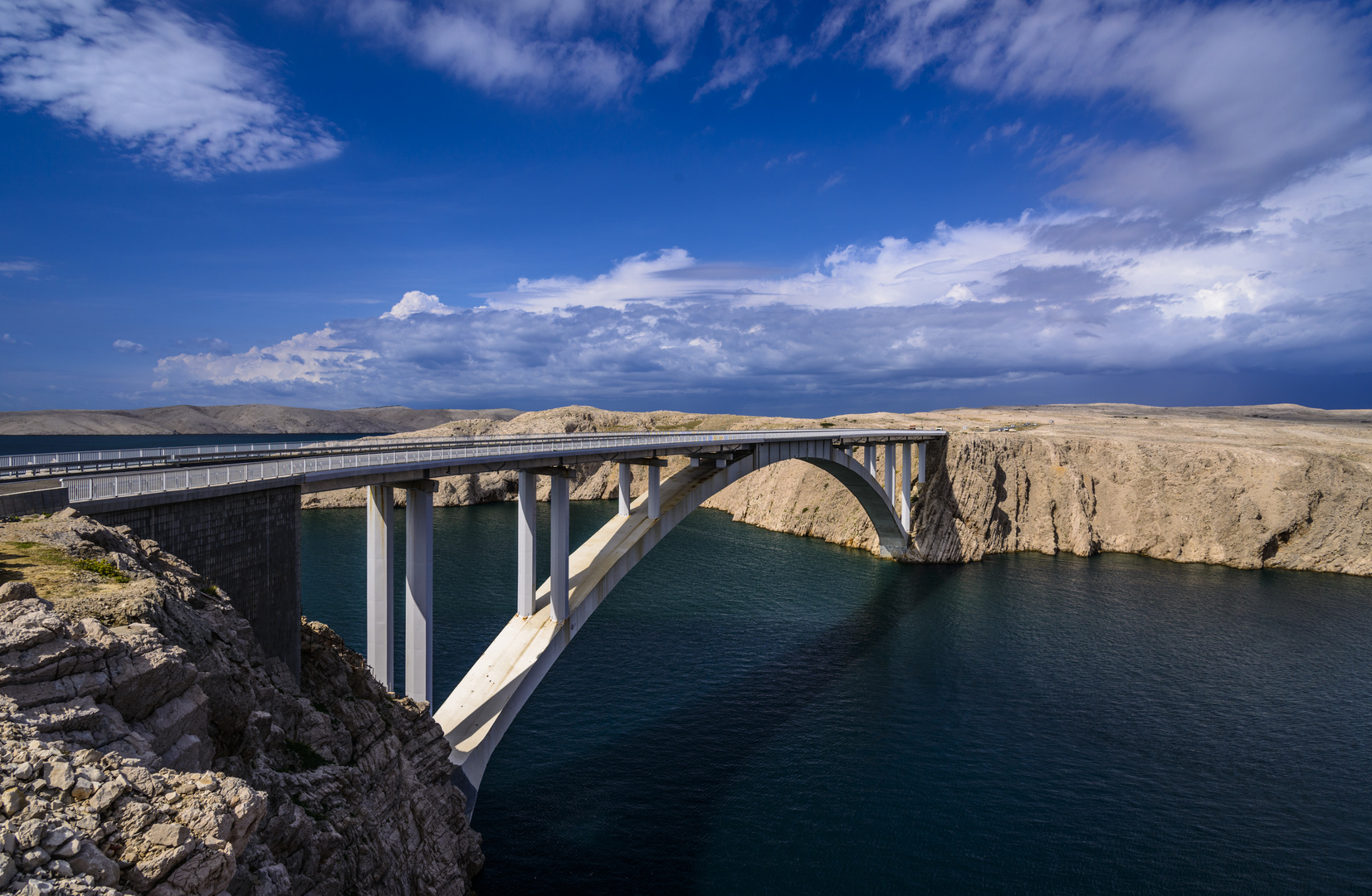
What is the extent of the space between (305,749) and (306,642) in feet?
13.4

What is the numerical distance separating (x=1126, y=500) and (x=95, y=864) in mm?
70690

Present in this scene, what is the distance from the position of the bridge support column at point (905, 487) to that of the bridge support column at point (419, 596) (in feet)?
153

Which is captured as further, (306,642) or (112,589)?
(306,642)

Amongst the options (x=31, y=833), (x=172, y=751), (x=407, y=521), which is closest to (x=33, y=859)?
(x=31, y=833)

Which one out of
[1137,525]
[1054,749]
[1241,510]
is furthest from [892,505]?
[1054,749]

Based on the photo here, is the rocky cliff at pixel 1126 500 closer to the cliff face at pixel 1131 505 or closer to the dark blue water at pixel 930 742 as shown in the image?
the cliff face at pixel 1131 505

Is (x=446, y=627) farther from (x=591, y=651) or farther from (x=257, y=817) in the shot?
(x=257, y=817)

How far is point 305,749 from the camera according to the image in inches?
484

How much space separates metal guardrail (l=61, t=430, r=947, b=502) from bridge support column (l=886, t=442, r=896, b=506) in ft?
61.0

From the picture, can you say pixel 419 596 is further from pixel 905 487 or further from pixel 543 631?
pixel 905 487

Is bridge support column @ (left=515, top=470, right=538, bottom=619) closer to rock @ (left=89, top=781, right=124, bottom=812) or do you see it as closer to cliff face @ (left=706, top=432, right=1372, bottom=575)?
rock @ (left=89, top=781, right=124, bottom=812)

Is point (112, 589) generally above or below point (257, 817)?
above

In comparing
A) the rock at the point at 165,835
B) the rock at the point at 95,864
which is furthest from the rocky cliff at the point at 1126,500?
the rock at the point at 95,864

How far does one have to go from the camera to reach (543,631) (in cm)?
2498
